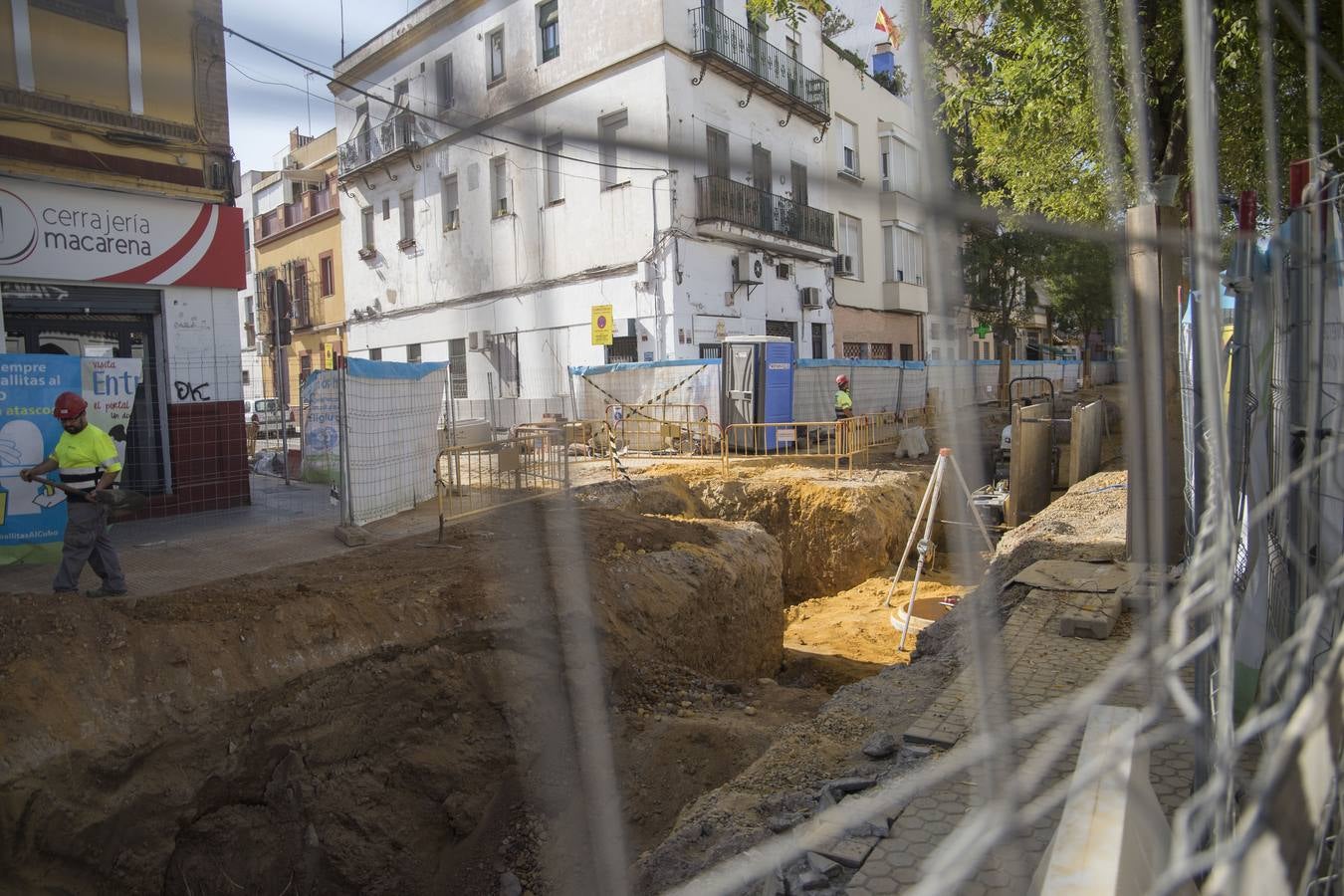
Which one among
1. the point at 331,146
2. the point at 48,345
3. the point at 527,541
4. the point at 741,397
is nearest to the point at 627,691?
the point at 527,541

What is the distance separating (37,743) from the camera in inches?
167

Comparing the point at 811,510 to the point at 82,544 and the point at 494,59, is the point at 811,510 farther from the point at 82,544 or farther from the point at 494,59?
the point at 494,59

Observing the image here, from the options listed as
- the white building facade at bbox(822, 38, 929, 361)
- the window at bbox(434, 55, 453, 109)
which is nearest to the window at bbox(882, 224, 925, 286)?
the white building facade at bbox(822, 38, 929, 361)

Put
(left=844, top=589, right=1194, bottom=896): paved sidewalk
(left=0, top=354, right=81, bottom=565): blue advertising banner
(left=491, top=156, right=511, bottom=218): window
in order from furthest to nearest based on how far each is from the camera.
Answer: (left=0, top=354, right=81, bottom=565): blue advertising banner < (left=844, top=589, right=1194, bottom=896): paved sidewalk < (left=491, top=156, right=511, bottom=218): window

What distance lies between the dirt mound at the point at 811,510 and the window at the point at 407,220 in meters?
5.93

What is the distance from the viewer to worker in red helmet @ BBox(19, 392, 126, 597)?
557 centimetres

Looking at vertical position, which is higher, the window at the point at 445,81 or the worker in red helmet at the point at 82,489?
the window at the point at 445,81

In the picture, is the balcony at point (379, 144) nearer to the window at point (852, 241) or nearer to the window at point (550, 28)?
the window at point (550, 28)

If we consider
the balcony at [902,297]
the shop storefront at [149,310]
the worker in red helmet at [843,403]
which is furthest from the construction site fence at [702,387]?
the balcony at [902,297]

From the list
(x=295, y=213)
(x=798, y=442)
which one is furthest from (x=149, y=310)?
(x=295, y=213)

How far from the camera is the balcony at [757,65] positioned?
14.7m

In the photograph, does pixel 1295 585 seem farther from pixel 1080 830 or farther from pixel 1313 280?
pixel 1080 830

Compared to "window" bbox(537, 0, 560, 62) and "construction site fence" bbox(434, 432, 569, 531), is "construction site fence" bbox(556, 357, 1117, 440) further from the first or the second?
"window" bbox(537, 0, 560, 62)

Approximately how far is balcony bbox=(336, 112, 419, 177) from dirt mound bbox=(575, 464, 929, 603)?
20.2 ft
